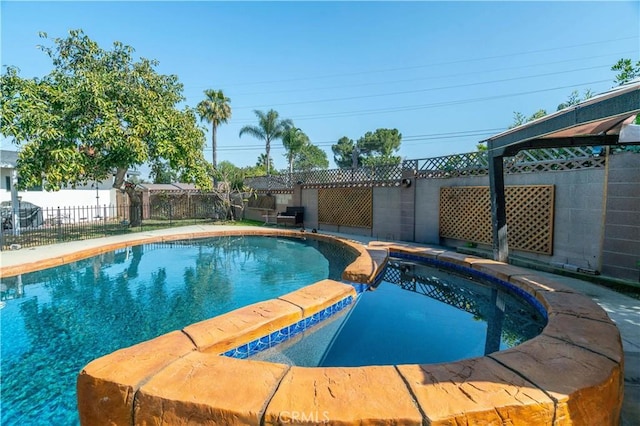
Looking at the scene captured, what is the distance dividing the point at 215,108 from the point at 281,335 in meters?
23.8

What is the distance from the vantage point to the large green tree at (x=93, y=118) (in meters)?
9.08

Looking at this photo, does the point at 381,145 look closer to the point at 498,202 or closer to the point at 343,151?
the point at 343,151

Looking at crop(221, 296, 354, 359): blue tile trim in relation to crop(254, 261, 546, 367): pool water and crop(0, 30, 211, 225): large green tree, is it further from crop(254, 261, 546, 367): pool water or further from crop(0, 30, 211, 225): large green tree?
crop(0, 30, 211, 225): large green tree

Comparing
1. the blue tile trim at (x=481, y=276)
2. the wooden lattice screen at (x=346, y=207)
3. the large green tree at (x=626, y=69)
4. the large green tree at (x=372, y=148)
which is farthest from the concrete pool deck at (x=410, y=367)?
the large green tree at (x=372, y=148)

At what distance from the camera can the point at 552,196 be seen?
6.31 meters

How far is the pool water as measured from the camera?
10.4 ft

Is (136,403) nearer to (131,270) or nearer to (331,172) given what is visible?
(131,270)

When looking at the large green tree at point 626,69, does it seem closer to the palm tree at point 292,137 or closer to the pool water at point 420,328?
the pool water at point 420,328

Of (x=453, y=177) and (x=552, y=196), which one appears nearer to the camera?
(x=552, y=196)

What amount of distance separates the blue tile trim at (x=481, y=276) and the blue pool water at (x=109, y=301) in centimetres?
169

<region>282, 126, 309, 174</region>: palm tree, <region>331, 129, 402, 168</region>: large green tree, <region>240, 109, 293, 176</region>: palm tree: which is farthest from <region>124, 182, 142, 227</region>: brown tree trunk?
<region>331, 129, 402, 168</region>: large green tree

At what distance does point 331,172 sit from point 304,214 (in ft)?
8.14

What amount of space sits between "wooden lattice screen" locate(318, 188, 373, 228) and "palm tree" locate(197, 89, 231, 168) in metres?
13.9

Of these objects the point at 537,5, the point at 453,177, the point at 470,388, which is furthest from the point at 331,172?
the point at 470,388
